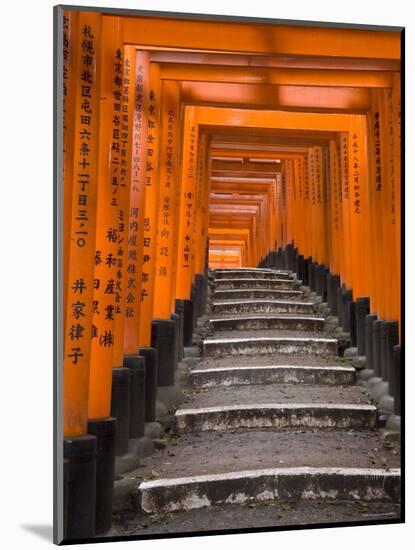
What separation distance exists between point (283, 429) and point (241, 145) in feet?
20.4

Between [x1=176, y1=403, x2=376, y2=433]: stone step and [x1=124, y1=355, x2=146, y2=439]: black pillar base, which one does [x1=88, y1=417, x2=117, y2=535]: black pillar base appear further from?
[x1=176, y1=403, x2=376, y2=433]: stone step

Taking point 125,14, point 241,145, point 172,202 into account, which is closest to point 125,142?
point 125,14

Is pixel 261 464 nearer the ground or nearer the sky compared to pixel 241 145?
nearer the ground

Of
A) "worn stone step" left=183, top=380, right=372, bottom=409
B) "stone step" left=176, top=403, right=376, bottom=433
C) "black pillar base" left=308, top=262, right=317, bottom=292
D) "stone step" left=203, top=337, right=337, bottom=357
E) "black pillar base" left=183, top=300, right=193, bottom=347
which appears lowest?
"stone step" left=176, top=403, right=376, bottom=433

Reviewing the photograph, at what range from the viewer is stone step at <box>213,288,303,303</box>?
968 cm

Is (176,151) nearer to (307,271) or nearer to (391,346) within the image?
(391,346)

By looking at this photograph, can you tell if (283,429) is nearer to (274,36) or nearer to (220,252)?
(274,36)

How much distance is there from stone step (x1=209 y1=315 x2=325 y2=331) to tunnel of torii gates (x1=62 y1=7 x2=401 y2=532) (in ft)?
1.39

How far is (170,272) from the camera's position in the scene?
20.9 ft

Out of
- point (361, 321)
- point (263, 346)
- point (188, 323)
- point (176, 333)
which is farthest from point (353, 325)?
point (176, 333)

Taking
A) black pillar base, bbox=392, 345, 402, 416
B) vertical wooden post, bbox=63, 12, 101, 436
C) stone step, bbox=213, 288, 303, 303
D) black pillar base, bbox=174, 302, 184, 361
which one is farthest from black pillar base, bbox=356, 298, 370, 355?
vertical wooden post, bbox=63, 12, 101, 436

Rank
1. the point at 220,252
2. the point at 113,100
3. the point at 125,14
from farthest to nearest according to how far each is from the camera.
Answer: the point at 220,252 < the point at 113,100 < the point at 125,14

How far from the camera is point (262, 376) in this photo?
611cm

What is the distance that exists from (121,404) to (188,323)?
3033 millimetres
